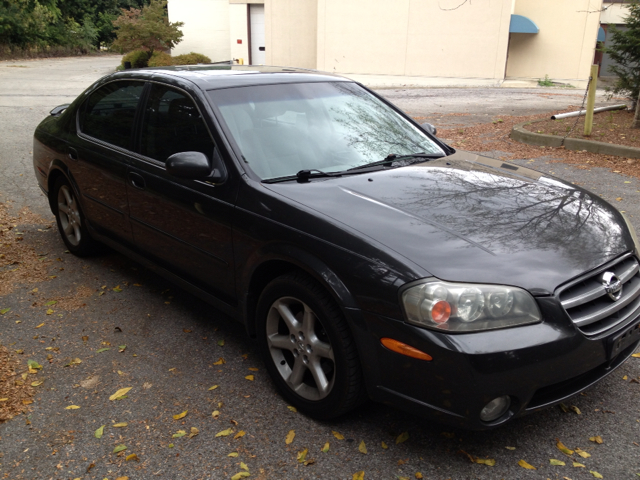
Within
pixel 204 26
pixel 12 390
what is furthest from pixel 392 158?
pixel 204 26

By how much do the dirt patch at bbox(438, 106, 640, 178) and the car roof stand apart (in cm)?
580

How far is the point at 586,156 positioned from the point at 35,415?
8.66 meters

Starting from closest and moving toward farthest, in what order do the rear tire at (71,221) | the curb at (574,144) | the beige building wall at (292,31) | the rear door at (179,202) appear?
the rear door at (179,202)
the rear tire at (71,221)
the curb at (574,144)
the beige building wall at (292,31)

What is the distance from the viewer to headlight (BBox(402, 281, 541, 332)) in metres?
2.51

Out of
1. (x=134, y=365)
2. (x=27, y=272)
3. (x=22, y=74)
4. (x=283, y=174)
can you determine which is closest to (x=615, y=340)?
(x=283, y=174)

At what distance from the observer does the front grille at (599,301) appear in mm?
2650

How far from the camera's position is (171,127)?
399 centimetres

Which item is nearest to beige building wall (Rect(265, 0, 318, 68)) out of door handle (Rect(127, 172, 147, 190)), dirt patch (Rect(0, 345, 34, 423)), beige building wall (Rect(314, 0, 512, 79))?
beige building wall (Rect(314, 0, 512, 79))

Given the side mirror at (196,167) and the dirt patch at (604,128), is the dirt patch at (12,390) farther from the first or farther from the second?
the dirt patch at (604,128)

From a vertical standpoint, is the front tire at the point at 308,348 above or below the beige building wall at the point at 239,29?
below

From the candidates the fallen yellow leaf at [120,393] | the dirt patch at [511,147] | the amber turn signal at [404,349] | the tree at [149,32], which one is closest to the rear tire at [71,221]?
the fallen yellow leaf at [120,393]

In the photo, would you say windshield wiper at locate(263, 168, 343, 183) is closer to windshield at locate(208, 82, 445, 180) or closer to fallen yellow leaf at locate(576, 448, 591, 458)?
windshield at locate(208, 82, 445, 180)

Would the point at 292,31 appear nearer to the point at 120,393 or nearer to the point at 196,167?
the point at 196,167

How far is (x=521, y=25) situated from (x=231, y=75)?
25.1m
